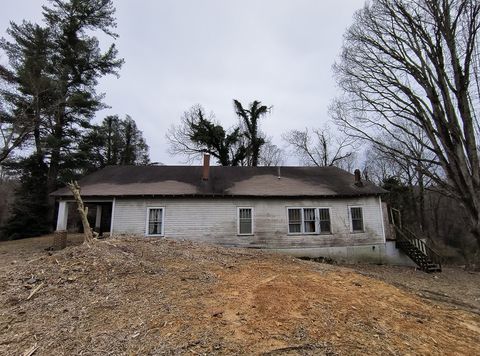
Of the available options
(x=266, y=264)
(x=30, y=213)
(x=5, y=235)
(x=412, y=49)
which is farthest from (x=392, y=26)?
(x=5, y=235)

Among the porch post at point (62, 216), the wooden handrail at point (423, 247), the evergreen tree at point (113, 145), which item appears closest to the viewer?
the porch post at point (62, 216)

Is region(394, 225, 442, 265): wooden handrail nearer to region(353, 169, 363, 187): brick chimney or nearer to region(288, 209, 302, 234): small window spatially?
region(353, 169, 363, 187): brick chimney

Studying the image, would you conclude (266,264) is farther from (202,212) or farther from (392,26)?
(392,26)

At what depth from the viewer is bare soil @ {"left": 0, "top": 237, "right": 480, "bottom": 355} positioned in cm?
504

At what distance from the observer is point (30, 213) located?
23.6 m

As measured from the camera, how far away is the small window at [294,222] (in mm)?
16812

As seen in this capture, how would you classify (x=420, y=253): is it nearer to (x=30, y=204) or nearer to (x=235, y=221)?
(x=235, y=221)

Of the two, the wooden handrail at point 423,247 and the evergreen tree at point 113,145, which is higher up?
the evergreen tree at point 113,145

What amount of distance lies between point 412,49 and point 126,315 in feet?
50.0

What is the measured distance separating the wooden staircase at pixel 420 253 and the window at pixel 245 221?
837 cm

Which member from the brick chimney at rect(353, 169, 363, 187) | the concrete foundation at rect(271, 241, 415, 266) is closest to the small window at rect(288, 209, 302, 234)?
the concrete foundation at rect(271, 241, 415, 266)

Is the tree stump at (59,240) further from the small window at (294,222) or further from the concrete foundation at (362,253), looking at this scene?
the small window at (294,222)

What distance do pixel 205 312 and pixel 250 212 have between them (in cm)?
1071

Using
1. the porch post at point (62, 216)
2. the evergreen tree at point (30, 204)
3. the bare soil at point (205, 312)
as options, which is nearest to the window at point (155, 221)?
the porch post at point (62, 216)
